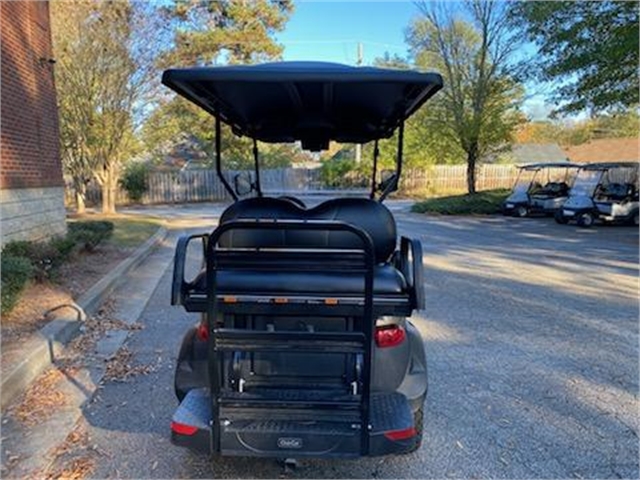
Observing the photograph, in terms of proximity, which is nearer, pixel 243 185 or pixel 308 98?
pixel 308 98

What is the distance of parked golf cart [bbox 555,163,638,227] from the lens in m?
15.2

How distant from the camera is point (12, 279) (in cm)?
494

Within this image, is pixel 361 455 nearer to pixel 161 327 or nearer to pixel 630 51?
pixel 161 327

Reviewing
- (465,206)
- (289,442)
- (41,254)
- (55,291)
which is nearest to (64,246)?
(41,254)

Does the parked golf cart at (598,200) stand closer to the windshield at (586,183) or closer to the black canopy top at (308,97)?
the windshield at (586,183)

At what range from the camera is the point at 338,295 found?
2.40 metres

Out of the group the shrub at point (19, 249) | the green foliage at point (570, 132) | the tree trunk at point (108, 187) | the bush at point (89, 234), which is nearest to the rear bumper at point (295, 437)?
the shrub at point (19, 249)

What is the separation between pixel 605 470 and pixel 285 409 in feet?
5.87

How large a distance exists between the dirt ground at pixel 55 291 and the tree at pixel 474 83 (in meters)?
15.5

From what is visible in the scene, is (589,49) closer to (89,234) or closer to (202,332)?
(89,234)

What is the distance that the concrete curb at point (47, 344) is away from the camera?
3.53 metres

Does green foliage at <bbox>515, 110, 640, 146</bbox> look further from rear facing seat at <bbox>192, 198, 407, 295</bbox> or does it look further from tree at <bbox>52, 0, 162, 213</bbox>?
rear facing seat at <bbox>192, 198, 407, 295</bbox>

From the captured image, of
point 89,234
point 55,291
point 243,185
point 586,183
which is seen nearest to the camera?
point 243,185

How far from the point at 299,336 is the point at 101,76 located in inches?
636
